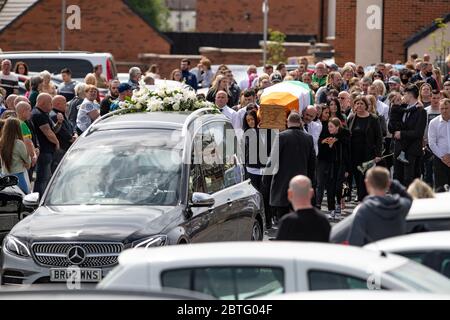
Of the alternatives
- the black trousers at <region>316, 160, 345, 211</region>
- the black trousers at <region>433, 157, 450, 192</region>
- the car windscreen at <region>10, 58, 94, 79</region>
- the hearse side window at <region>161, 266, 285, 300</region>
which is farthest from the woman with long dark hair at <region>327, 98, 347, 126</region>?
the car windscreen at <region>10, 58, 94, 79</region>

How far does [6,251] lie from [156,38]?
51.9 metres

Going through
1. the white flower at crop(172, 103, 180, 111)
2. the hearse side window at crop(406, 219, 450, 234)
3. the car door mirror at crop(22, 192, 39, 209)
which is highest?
the white flower at crop(172, 103, 180, 111)

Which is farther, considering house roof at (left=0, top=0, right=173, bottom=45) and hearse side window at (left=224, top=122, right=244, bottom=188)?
house roof at (left=0, top=0, right=173, bottom=45)

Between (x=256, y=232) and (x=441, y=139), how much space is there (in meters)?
5.19

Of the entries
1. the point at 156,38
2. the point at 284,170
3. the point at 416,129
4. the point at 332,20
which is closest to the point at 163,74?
the point at 156,38

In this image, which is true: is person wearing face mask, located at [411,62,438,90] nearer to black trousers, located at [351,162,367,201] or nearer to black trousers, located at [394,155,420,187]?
black trousers, located at [394,155,420,187]

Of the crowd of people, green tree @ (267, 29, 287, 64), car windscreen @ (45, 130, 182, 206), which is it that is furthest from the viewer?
green tree @ (267, 29, 287, 64)

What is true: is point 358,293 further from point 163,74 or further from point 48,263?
point 163,74

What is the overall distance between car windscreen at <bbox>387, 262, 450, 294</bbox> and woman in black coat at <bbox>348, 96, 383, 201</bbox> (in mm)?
11891

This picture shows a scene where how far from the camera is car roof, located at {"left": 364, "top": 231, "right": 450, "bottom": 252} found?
8367 mm

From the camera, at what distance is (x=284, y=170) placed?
15.9 m

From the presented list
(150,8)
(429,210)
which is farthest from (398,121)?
(150,8)

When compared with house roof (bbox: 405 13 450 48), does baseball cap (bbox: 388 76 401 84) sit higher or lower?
lower

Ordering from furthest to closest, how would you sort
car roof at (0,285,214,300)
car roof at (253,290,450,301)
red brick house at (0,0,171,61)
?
red brick house at (0,0,171,61) → car roof at (253,290,450,301) → car roof at (0,285,214,300)
